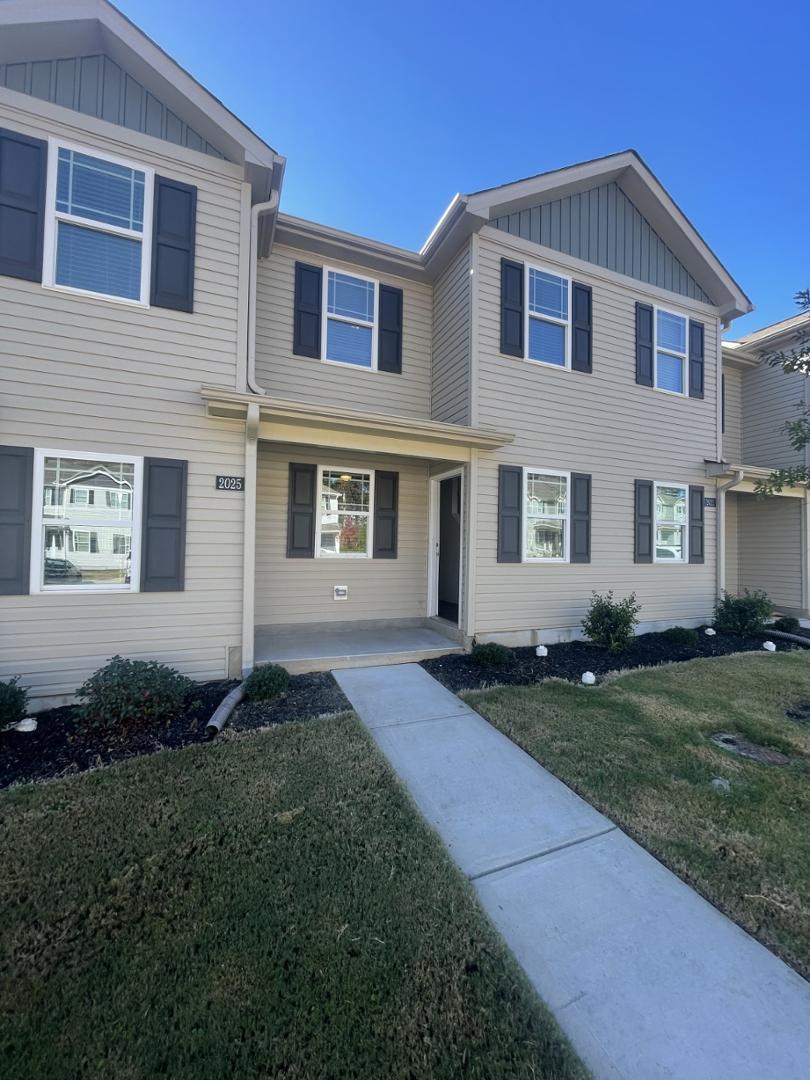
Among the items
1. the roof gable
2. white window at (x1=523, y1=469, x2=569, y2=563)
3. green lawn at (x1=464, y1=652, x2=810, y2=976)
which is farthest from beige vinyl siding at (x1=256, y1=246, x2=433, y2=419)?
green lawn at (x1=464, y1=652, x2=810, y2=976)

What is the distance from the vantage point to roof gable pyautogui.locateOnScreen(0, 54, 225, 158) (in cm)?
493

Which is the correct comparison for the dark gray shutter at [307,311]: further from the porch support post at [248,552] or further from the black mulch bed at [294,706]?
the black mulch bed at [294,706]

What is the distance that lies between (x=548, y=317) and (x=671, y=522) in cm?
418

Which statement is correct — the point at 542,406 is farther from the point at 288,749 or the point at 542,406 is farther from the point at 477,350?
the point at 288,749

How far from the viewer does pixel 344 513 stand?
7664 mm

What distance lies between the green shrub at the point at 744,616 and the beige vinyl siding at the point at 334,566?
211 inches

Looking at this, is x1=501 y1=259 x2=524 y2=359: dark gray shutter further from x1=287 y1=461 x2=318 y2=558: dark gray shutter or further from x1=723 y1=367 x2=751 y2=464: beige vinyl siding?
x1=723 y1=367 x2=751 y2=464: beige vinyl siding

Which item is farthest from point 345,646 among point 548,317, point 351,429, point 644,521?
point 548,317

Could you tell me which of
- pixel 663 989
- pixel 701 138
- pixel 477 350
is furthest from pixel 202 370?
pixel 701 138

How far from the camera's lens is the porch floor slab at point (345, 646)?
5906 mm

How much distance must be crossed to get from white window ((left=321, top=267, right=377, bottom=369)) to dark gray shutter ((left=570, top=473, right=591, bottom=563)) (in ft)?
12.3

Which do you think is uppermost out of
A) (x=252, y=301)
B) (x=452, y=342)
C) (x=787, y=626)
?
(x=452, y=342)

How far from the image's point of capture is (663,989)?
1984 millimetres

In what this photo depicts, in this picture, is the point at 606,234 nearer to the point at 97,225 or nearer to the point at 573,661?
the point at 573,661
